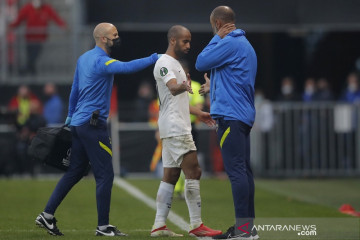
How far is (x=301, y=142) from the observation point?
67.4 ft

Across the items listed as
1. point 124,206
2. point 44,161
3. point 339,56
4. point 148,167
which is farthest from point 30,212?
point 339,56

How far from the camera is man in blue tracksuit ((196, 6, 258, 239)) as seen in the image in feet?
29.9

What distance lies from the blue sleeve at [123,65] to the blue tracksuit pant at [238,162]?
0.90 m

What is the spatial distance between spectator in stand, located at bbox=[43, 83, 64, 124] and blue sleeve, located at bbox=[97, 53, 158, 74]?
447 inches

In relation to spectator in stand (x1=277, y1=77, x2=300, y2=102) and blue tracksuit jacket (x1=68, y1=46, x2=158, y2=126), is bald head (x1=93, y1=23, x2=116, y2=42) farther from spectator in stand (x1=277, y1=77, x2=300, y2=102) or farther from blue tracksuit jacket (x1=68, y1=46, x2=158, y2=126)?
spectator in stand (x1=277, y1=77, x2=300, y2=102)

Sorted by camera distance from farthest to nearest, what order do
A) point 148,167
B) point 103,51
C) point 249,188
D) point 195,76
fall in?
point 195,76, point 148,167, point 103,51, point 249,188

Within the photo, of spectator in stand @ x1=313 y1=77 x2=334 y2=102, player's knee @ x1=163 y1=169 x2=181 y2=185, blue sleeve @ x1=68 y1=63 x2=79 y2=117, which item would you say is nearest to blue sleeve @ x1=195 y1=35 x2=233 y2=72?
player's knee @ x1=163 y1=169 x2=181 y2=185

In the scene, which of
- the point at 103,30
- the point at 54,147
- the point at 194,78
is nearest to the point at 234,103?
the point at 103,30

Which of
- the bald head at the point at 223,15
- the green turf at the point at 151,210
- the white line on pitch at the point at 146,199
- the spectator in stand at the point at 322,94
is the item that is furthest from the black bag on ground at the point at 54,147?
the spectator in stand at the point at 322,94

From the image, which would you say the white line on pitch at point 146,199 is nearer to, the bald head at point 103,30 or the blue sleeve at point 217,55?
the blue sleeve at point 217,55

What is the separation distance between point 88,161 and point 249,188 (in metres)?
1.88

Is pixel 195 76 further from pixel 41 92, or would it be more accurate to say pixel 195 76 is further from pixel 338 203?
pixel 338 203

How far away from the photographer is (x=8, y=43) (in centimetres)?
2184

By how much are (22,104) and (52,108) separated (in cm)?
68
